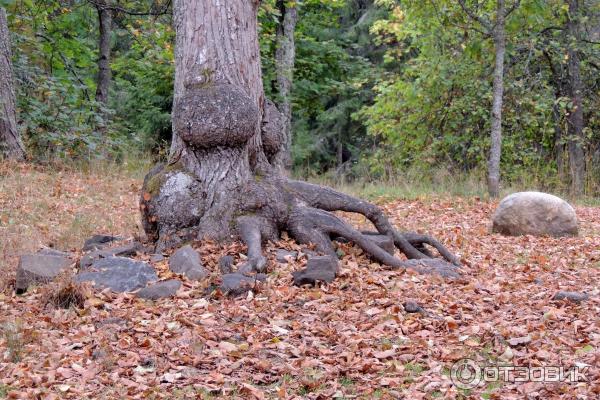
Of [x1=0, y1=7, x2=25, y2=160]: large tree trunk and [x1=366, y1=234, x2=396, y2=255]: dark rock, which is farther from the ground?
[x1=0, y1=7, x2=25, y2=160]: large tree trunk

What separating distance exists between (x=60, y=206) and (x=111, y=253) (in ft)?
12.8

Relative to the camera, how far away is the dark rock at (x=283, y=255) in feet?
23.4

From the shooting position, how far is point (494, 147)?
1472cm

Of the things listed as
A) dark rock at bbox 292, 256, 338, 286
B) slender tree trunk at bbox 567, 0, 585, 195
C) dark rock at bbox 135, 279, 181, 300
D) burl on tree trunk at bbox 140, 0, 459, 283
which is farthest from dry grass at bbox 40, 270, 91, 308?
slender tree trunk at bbox 567, 0, 585, 195

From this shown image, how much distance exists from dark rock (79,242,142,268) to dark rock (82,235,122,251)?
48 centimetres

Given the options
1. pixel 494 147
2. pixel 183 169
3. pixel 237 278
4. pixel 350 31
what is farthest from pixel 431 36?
pixel 237 278

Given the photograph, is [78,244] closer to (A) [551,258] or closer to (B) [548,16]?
(A) [551,258]

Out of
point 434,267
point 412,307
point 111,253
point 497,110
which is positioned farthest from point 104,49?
point 412,307

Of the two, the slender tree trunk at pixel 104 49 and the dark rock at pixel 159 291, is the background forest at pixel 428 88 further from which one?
the dark rock at pixel 159 291

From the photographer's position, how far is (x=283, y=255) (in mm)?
7223

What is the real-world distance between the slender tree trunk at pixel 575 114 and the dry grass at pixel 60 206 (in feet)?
31.6

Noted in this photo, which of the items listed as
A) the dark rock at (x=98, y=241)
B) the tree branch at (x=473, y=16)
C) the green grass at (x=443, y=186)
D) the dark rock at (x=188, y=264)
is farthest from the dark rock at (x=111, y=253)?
the tree branch at (x=473, y=16)

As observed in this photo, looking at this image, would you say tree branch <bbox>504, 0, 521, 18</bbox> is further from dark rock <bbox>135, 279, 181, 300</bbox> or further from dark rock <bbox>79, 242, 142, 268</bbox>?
dark rock <bbox>135, 279, 181, 300</bbox>

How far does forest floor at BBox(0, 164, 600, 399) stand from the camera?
462cm
